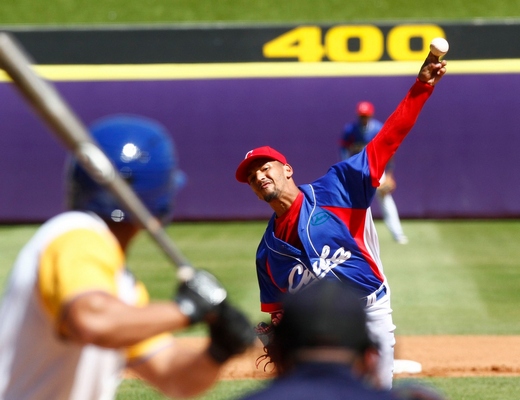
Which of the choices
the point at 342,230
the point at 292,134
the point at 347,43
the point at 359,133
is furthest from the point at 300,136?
the point at 342,230

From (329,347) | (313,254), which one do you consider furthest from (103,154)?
(313,254)

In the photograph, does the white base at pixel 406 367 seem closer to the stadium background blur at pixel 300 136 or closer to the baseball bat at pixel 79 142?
the baseball bat at pixel 79 142

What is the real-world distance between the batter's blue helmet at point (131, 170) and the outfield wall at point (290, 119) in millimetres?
12639

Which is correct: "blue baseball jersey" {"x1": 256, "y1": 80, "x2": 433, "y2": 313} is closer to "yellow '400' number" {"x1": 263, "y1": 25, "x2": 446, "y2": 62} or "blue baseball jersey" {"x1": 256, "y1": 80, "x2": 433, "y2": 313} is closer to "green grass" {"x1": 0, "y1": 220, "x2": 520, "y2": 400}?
"green grass" {"x1": 0, "y1": 220, "x2": 520, "y2": 400}

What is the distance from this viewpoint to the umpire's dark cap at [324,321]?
1976 millimetres

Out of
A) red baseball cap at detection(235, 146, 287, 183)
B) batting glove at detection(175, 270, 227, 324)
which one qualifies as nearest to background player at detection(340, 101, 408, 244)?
red baseball cap at detection(235, 146, 287, 183)

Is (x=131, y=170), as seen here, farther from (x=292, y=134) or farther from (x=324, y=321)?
(x=292, y=134)

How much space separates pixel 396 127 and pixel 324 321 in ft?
10.2

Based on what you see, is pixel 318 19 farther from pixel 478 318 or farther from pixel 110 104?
pixel 478 318

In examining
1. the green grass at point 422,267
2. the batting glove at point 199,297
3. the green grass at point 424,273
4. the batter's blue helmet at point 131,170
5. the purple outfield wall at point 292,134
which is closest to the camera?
the batting glove at point 199,297

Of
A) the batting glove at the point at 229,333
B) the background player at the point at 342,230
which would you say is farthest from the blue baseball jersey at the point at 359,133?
the batting glove at the point at 229,333

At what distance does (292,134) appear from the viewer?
1545 cm

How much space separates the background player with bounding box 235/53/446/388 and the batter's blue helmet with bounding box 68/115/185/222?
8.20 ft

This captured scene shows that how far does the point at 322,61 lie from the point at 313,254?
10.5 m
